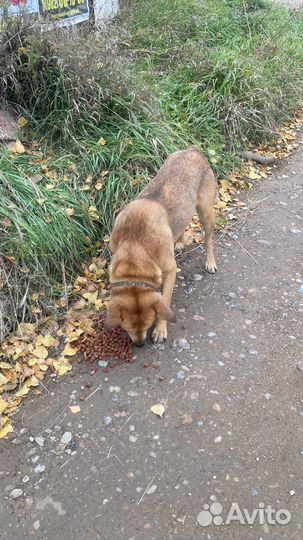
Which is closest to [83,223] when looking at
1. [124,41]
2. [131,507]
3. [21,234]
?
[21,234]

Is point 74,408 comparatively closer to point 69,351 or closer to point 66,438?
point 66,438

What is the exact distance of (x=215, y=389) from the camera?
346 cm

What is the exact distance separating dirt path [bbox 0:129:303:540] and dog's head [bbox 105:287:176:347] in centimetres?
56

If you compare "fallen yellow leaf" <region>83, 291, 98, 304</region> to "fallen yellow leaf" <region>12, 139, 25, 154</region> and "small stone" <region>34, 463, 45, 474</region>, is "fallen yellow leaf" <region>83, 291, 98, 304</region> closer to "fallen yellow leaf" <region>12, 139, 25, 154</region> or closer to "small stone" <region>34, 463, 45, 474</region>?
"small stone" <region>34, 463, 45, 474</region>

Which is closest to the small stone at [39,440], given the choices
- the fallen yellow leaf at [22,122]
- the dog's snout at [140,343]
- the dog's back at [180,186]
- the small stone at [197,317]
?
the dog's snout at [140,343]

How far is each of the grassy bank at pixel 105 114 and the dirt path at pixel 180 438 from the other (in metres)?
1.09

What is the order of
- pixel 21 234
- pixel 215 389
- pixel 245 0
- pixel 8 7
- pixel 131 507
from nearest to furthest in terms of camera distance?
1. pixel 131 507
2. pixel 215 389
3. pixel 21 234
4. pixel 8 7
5. pixel 245 0

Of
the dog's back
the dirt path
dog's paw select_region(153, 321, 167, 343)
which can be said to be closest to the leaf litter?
the dirt path

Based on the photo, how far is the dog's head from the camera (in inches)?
126

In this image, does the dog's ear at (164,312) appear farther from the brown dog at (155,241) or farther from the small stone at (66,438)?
the small stone at (66,438)

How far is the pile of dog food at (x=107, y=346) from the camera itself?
370 cm

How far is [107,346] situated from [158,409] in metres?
0.71

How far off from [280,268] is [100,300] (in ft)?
6.10

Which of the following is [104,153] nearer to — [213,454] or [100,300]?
[100,300]
